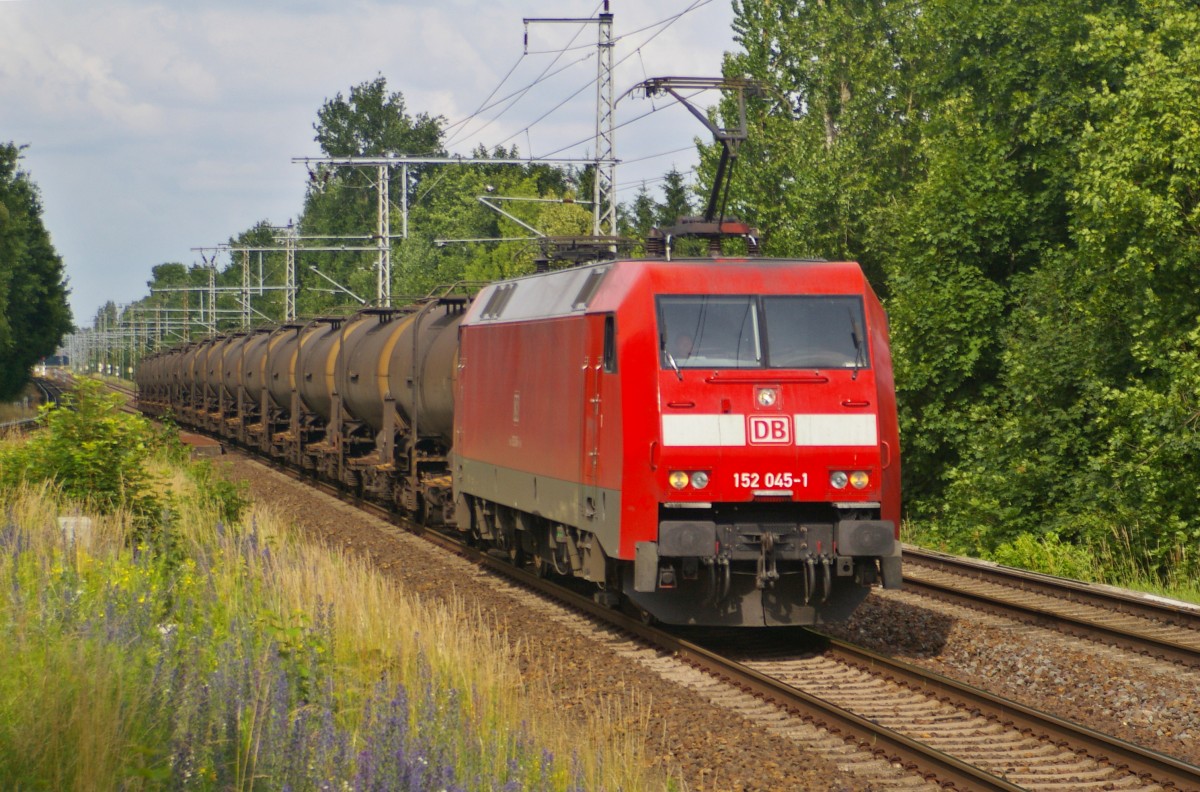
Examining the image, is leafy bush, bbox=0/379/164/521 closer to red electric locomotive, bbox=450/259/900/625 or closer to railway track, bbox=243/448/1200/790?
red electric locomotive, bbox=450/259/900/625

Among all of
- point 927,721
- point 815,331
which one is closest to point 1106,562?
point 815,331

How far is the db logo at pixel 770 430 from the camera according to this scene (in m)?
11.0

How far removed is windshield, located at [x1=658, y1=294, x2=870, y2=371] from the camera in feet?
36.8

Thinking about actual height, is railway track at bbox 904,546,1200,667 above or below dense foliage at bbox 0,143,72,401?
below

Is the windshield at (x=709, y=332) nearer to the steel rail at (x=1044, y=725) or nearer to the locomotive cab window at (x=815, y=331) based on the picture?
the locomotive cab window at (x=815, y=331)

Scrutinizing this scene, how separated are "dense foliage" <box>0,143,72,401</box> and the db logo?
149ft

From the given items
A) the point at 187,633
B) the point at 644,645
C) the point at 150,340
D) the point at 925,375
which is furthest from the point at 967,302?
the point at 150,340

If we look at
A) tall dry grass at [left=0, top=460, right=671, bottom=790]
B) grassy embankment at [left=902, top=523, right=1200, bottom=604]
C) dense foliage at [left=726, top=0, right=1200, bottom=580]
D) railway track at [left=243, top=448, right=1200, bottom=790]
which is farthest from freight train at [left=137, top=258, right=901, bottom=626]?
dense foliage at [left=726, top=0, right=1200, bottom=580]

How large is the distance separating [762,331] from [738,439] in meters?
0.96

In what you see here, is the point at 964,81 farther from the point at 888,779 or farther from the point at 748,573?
the point at 888,779

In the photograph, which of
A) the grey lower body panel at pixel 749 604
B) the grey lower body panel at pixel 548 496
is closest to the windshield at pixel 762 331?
the grey lower body panel at pixel 548 496

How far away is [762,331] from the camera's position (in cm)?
1136

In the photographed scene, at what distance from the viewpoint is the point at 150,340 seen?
136 m

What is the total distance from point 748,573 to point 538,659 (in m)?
1.76
